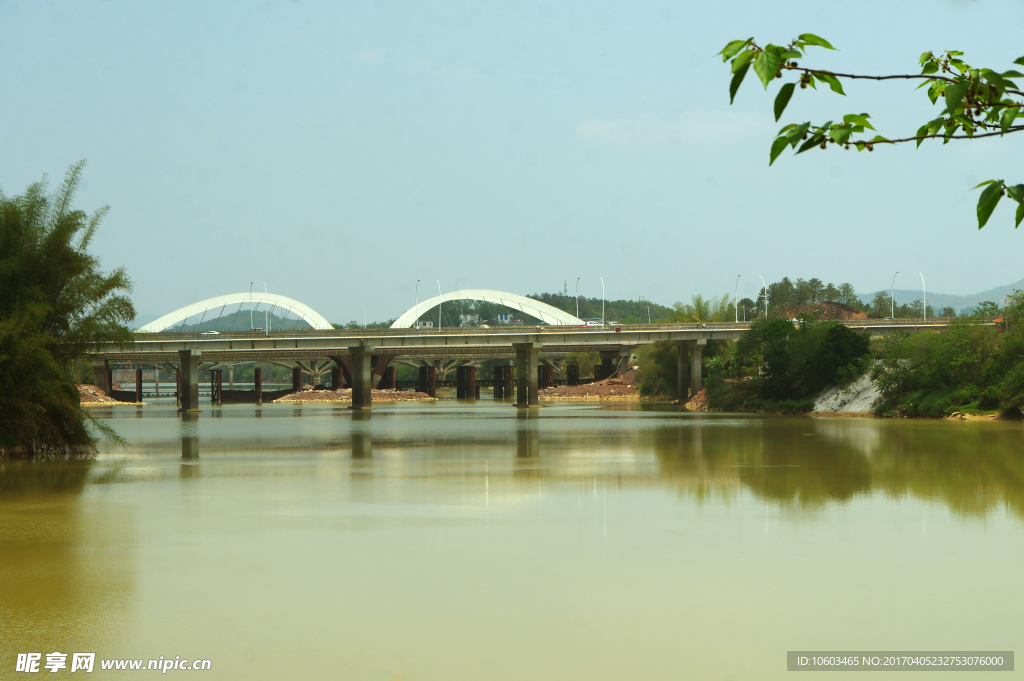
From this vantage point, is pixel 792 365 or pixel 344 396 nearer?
pixel 792 365

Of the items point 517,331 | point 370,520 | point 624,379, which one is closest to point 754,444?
point 370,520

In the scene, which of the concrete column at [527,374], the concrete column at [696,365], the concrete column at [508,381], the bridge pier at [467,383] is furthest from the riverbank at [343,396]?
the concrete column at [696,365]

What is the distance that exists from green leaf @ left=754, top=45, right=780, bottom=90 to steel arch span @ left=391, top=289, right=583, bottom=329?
141235 millimetres

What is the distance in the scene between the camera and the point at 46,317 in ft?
90.2

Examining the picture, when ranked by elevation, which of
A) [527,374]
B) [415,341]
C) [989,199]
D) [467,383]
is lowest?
[467,383]

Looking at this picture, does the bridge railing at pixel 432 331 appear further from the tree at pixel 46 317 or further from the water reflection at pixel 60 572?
the water reflection at pixel 60 572

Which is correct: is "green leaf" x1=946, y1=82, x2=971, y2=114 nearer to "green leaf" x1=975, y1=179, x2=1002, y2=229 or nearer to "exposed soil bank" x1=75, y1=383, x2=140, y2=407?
"green leaf" x1=975, y1=179, x2=1002, y2=229

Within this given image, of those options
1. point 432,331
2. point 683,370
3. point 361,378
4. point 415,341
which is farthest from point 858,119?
point 683,370

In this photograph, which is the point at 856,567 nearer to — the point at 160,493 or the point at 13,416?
the point at 160,493

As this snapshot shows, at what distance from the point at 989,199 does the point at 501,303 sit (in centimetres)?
14870

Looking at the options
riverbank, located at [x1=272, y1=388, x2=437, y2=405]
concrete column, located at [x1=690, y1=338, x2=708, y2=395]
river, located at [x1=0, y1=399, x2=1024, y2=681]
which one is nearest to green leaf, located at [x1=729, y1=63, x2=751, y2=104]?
river, located at [x1=0, y1=399, x2=1024, y2=681]

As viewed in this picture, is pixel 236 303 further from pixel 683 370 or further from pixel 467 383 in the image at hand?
pixel 683 370

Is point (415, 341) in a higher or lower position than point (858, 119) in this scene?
higher

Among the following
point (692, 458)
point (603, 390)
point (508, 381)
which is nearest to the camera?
point (692, 458)
